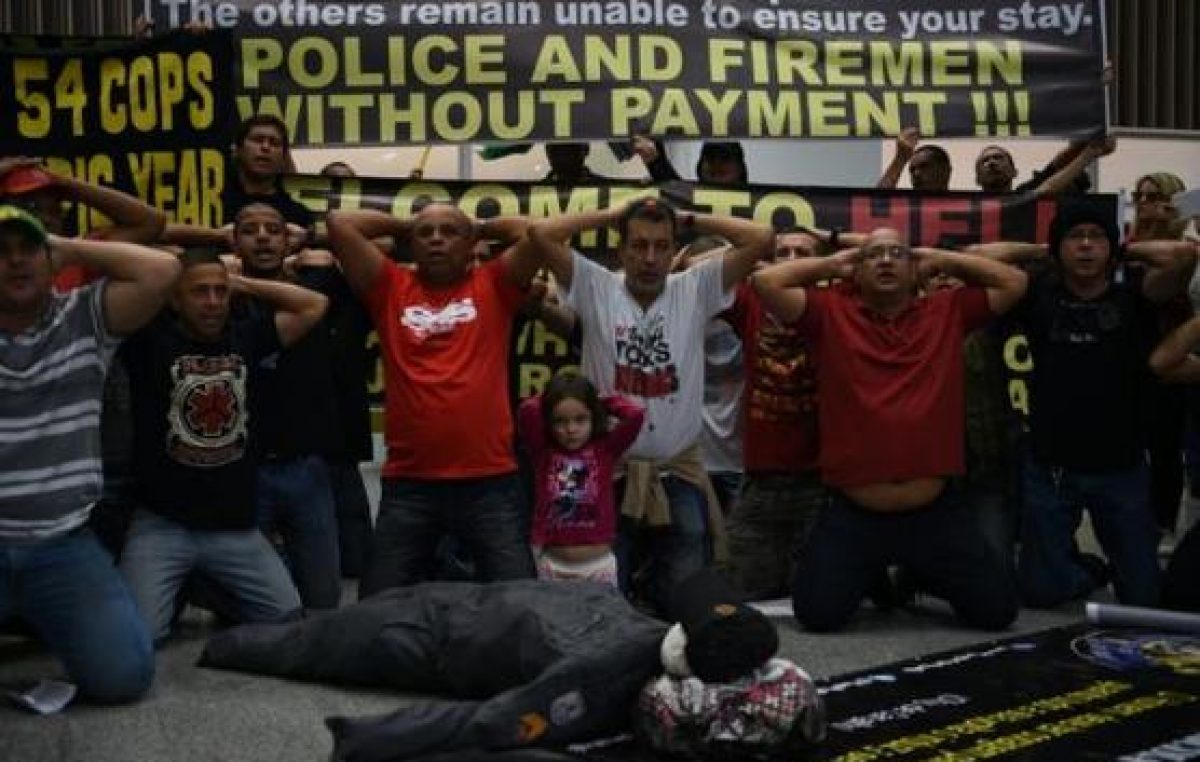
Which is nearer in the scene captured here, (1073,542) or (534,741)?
(534,741)

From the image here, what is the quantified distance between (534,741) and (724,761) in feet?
1.22

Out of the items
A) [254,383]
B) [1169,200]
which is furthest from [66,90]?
[1169,200]

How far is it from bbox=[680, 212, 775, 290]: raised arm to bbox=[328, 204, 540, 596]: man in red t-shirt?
0.54 metres

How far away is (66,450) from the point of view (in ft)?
12.0

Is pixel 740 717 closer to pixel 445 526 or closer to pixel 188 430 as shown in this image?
pixel 445 526

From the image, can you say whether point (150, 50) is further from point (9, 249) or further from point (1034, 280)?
point (1034, 280)

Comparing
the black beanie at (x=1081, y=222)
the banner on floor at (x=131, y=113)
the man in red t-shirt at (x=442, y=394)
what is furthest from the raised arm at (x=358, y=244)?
the black beanie at (x=1081, y=222)

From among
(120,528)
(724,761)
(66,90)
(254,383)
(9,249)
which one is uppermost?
(66,90)

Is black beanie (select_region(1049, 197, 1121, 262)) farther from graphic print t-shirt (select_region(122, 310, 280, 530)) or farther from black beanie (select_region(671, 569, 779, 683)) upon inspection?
graphic print t-shirt (select_region(122, 310, 280, 530))

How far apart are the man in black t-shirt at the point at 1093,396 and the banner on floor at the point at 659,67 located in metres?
1.08

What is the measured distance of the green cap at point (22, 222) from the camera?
3492 mm

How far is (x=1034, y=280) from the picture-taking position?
4.88 metres

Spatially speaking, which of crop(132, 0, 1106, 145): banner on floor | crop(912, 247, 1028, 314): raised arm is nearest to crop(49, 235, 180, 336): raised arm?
crop(132, 0, 1106, 145): banner on floor

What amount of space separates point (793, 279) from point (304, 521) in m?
1.55
